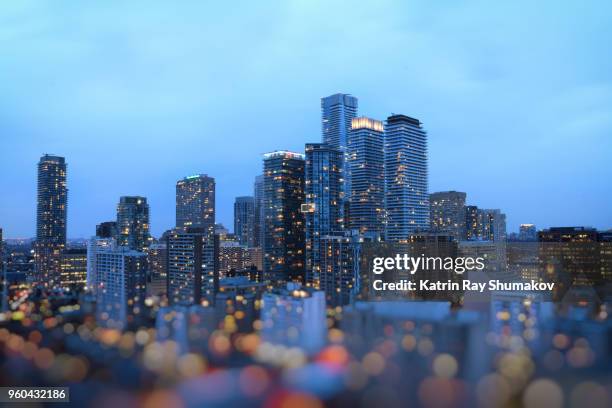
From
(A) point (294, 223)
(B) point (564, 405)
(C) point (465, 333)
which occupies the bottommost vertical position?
(B) point (564, 405)

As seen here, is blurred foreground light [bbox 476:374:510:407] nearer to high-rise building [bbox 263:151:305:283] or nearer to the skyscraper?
high-rise building [bbox 263:151:305:283]

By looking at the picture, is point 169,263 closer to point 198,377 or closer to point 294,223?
point 294,223

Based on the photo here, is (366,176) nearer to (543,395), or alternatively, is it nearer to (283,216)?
(283,216)

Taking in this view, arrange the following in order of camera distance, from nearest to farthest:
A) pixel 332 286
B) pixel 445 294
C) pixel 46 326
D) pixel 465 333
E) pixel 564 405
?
pixel 564 405
pixel 465 333
pixel 46 326
pixel 445 294
pixel 332 286

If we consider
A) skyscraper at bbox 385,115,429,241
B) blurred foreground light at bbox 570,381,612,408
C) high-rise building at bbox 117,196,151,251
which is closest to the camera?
blurred foreground light at bbox 570,381,612,408

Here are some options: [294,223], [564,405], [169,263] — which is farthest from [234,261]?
[564,405]

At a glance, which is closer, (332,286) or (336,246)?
(332,286)

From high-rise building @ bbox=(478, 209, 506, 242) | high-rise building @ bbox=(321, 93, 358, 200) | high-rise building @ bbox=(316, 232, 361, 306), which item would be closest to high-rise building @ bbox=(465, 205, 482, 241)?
high-rise building @ bbox=(478, 209, 506, 242)
